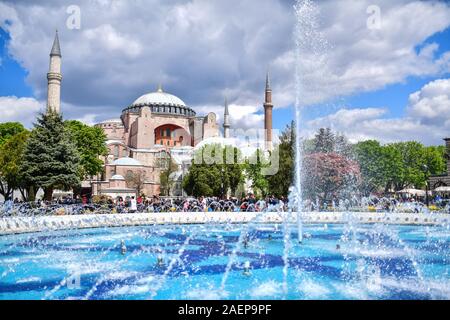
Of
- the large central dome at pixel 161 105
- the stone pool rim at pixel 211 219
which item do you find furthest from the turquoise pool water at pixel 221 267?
the large central dome at pixel 161 105

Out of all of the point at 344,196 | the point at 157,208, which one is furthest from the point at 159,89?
the point at 157,208

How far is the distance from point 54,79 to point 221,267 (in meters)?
29.2

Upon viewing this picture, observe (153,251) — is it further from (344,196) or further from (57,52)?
(57,52)

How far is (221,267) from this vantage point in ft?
25.2

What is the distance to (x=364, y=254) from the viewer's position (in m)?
9.08

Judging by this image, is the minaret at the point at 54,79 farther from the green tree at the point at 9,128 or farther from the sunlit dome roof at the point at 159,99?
the sunlit dome roof at the point at 159,99

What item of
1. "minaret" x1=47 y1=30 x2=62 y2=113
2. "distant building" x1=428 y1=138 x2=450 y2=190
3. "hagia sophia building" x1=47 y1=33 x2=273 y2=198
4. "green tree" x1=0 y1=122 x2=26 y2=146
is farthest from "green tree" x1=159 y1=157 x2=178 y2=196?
"distant building" x1=428 y1=138 x2=450 y2=190

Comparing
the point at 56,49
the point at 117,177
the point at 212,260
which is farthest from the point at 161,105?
the point at 212,260

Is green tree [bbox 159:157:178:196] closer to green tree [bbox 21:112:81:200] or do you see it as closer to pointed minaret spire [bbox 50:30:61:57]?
pointed minaret spire [bbox 50:30:61:57]

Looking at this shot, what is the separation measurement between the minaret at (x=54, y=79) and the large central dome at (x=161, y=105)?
22208 millimetres

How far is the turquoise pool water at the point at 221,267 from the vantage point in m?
5.75

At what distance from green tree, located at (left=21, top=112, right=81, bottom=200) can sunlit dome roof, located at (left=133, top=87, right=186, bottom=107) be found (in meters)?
34.9

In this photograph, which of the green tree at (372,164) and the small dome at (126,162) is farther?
the green tree at (372,164)

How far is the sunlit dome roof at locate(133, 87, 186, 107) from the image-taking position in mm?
56531
